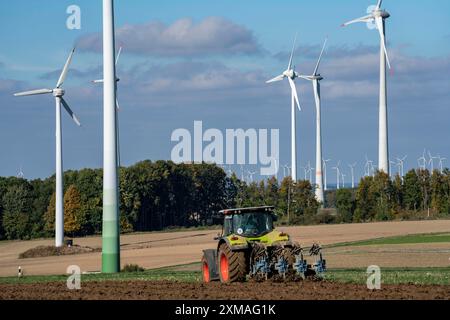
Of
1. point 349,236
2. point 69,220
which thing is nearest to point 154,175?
point 69,220

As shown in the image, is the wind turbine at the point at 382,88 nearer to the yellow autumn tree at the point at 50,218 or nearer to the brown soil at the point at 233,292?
the yellow autumn tree at the point at 50,218

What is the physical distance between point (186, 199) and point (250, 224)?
375 feet

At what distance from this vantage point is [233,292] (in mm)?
27141

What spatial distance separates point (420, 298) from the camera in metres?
24.0

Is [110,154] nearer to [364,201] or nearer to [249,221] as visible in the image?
[249,221]

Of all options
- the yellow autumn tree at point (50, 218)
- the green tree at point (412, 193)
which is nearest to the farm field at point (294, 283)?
the yellow autumn tree at point (50, 218)

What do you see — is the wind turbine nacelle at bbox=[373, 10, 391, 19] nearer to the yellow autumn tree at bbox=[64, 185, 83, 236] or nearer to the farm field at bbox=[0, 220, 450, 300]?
the farm field at bbox=[0, 220, 450, 300]

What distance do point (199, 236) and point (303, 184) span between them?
2280 cm

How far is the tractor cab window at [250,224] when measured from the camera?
1272 inches

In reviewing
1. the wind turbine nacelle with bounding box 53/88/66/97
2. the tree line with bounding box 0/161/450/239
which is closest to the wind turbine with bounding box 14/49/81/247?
the wind turbine nacelle with bounding box 53/88/66/97

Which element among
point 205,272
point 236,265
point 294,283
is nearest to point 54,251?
point 205,272

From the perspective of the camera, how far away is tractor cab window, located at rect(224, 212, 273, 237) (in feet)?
106

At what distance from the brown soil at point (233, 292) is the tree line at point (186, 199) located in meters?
91.2

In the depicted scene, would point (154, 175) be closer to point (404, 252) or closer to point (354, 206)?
point (354, 206)
